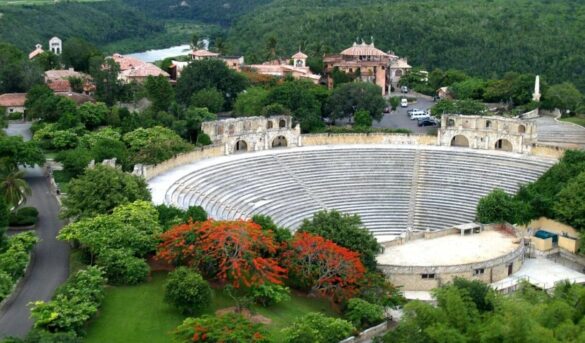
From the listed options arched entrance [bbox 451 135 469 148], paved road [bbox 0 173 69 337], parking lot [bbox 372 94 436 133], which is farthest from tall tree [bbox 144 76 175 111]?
arched entrance [bbox 451 135 469 148]

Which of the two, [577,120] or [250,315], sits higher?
[577,120]

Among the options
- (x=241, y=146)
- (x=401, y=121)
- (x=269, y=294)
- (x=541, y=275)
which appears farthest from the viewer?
(x=401, y=121)

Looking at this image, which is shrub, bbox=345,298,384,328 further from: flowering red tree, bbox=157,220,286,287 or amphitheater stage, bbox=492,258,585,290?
amphitheater stage, bbox=492,258,585,290

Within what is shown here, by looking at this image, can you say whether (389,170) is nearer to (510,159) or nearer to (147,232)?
(510,159)

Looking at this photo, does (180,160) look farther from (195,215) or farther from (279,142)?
(195,215)

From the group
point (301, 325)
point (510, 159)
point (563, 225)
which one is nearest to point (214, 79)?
point (510, 159)

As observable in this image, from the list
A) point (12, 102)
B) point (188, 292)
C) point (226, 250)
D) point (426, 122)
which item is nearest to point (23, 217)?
point (226, 250)
